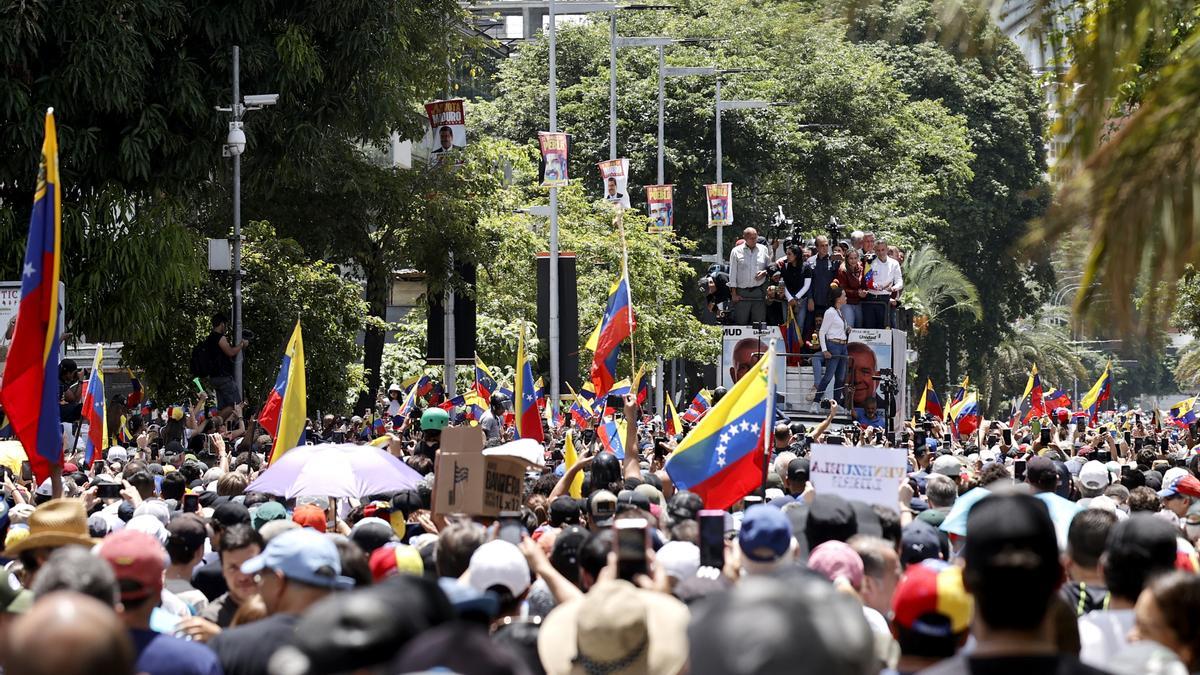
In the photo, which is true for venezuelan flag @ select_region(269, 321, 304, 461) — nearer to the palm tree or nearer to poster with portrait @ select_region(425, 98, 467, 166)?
poster with portrait @ select_region(425, 98, 467, 166)

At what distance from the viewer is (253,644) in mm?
5305

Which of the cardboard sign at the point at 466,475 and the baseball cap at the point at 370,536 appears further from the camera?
the cardboard sign at the point at 466,475

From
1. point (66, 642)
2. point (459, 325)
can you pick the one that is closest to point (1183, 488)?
point (66, 642)

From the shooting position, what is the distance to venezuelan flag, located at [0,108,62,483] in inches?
366

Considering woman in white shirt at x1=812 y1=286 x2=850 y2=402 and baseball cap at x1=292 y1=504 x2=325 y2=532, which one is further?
woman in white shirt at x1=812 y1=286 x2=850 y2=402

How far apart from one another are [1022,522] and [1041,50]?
1988 mm

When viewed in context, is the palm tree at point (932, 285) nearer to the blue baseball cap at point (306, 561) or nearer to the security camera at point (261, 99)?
the security camera at point (261, 99)

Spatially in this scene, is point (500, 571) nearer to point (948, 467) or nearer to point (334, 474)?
point (334, 474)

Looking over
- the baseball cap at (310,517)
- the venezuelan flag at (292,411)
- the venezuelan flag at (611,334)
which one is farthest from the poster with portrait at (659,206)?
the baseball cap at (310,517)

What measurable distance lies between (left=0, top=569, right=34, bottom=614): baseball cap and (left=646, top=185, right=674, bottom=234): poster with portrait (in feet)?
114

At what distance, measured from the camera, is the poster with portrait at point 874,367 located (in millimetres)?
23547

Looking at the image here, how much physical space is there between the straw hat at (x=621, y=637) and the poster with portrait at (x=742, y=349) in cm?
1780

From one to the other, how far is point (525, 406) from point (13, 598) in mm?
11179

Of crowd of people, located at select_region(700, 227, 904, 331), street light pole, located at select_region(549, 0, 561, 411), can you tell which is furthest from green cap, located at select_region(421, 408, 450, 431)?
street light pole, located at select_region(549, 0, 561, 411)
